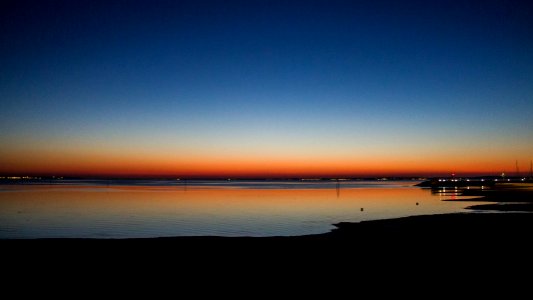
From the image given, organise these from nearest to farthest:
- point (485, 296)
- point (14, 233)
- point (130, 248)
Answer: point (485, 296) < point (130, 248) < point (14, 233)

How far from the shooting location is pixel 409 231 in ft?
87.6

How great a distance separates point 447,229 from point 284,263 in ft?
49.4

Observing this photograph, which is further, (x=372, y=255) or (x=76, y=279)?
(x=372, y=255)

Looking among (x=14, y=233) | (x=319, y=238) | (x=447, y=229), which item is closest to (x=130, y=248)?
(x=319, y=238)

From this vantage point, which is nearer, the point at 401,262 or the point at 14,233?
the point at 401,262

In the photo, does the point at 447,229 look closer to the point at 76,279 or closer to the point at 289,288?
the point at 289,288

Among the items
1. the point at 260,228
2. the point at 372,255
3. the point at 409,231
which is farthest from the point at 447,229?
the point at 260,228

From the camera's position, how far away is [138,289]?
1299 cm

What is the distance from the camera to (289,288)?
12.9 m

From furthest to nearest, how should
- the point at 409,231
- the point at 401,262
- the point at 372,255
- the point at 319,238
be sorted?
the point at 409,231
the point at 319,238
the point at 372,255
the point at 401,262

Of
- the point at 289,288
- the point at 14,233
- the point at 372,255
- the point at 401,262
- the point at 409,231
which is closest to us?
the point at 289,288

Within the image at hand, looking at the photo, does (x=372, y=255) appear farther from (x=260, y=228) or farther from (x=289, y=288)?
(x=260, y=228)

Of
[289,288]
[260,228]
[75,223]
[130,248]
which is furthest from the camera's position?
[75,223]

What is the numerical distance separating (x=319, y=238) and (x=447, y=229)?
30.1 feet
